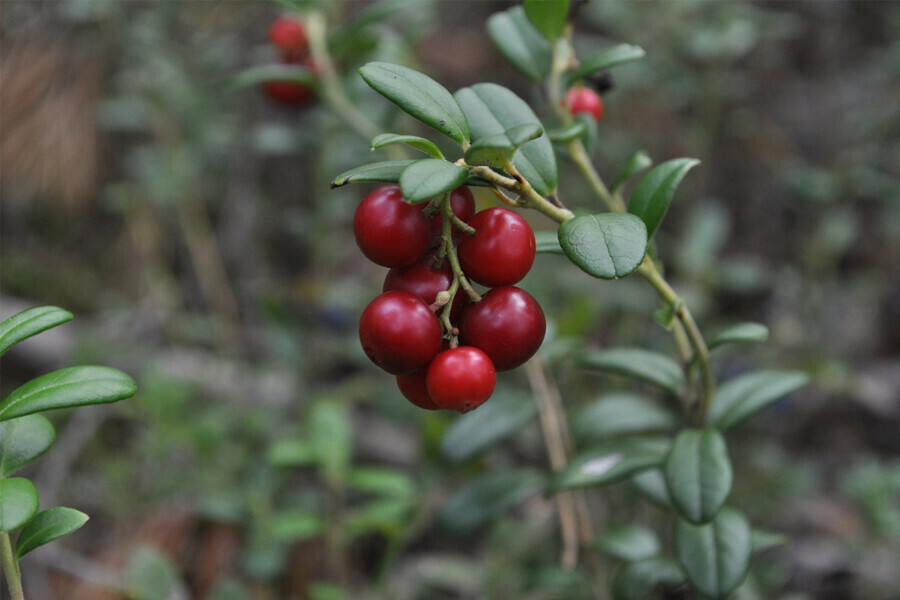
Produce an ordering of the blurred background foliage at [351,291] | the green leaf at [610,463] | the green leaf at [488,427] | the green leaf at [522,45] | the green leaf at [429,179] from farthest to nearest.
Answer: the blurred background foliage at [351,291] < the green leaf at [488,427] < the green leaf at [522,45] < the green leaf at [610,463] < the green leaf at [429,179]

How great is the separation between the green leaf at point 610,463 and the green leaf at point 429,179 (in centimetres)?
66

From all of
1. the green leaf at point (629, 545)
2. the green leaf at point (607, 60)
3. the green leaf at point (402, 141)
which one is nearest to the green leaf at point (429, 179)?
the green leaf at point (402, 141)

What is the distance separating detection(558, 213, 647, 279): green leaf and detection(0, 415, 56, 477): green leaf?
2.38ft

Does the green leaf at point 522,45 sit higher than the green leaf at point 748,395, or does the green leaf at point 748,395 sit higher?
the green leaf at point 522,45

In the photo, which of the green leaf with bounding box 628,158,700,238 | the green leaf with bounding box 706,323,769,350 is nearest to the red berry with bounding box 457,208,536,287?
the green leaf with bounding box 628,158,700,238

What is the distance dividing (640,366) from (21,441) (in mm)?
982

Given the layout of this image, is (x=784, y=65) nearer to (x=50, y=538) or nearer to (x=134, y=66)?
(x=134, y=66)

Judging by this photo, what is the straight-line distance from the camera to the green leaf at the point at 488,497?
5.50 ft

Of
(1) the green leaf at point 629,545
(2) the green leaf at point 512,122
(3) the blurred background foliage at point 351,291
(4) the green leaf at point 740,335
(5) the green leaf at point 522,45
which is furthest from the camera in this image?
(3) the blurred background foliage at point 351,291

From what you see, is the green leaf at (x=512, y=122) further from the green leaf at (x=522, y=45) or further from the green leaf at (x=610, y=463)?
the green leaf at (x=610, y=463)

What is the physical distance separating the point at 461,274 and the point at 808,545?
2.08m

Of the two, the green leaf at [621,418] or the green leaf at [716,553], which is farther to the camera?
the green leaf at [621,418]

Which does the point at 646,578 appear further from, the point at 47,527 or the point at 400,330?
the point at 47,527

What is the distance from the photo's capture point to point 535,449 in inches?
99.0
